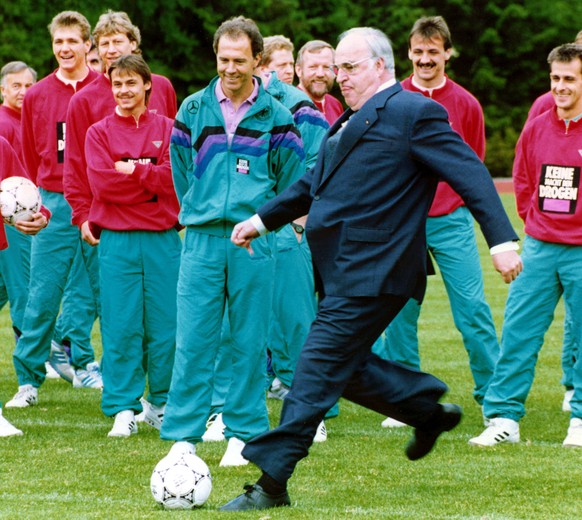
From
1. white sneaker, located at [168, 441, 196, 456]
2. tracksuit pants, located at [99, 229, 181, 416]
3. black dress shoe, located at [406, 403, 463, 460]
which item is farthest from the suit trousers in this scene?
tracksuit pants, located at [99, 229, 181, 416]

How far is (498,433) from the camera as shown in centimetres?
774

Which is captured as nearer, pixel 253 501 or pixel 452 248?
pixel 253 501

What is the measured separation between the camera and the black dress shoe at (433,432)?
6.38m

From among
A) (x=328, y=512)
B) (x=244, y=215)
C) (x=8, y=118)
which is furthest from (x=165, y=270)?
(x=8, y=118)

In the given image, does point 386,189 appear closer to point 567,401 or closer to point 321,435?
point 321,435

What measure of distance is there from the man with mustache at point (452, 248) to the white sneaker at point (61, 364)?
3.00 metres

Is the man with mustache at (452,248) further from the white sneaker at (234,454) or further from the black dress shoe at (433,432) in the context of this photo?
the black dress shoe at (433,432)

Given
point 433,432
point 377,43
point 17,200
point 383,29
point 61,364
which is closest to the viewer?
point 377,43

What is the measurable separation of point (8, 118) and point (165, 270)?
372 cm

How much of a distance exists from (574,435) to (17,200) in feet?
11.9

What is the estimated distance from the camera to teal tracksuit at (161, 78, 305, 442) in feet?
22.1

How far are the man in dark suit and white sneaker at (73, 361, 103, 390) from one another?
179 inches

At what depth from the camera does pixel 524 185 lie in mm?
8148

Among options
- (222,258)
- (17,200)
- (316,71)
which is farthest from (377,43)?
(316,71)
